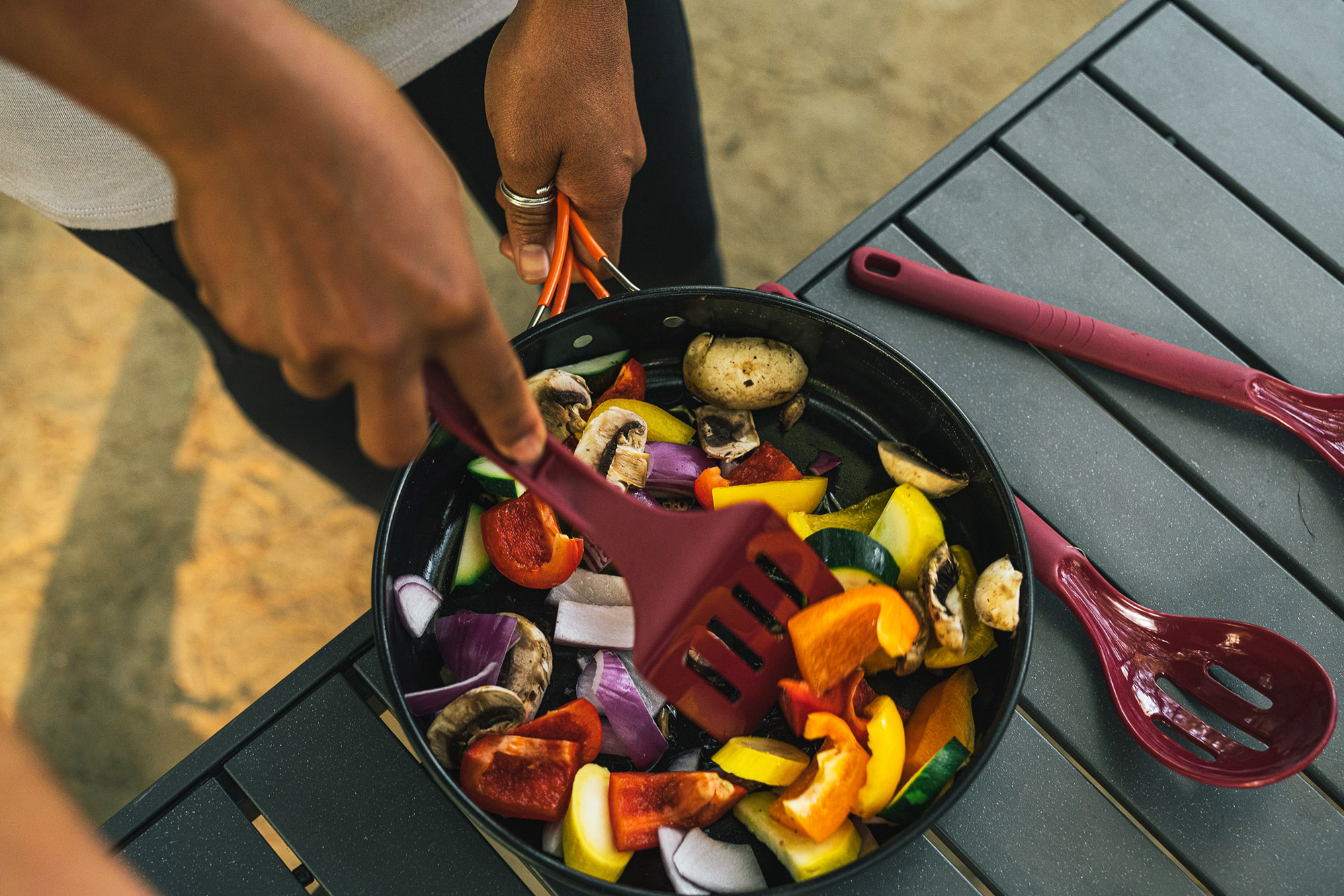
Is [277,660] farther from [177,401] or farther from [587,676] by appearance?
[587,676]

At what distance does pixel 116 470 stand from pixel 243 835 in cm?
142

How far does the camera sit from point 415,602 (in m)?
0.83

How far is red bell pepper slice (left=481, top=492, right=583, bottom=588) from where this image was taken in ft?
2.79

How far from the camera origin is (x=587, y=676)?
2.77 feet

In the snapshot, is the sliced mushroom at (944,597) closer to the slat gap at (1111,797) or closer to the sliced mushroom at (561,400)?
the slat gap at (1111,797)

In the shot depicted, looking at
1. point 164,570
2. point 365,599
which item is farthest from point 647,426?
point 164,570

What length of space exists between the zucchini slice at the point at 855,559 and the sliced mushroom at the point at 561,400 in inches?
11.1

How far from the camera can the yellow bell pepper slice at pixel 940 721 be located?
2.61 feet

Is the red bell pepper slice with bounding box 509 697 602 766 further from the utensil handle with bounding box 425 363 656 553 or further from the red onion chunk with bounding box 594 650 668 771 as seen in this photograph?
the utensil handle with bounding box 425 363 656 553

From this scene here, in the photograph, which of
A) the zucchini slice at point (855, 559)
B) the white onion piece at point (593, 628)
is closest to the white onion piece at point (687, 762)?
the white onion piece at point (593, 628)

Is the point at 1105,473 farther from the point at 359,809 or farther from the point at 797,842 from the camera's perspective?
the point at 359,809

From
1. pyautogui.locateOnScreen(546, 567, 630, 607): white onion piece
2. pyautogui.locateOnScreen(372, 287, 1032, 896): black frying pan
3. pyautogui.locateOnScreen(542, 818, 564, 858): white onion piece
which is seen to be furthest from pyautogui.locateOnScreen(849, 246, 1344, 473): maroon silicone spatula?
pyautogui.locateOnScreen(542, 818, 564, 858): white onion piece

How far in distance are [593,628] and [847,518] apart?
0.29 metres

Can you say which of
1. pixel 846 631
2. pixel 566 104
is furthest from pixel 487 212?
pixel 846 631
